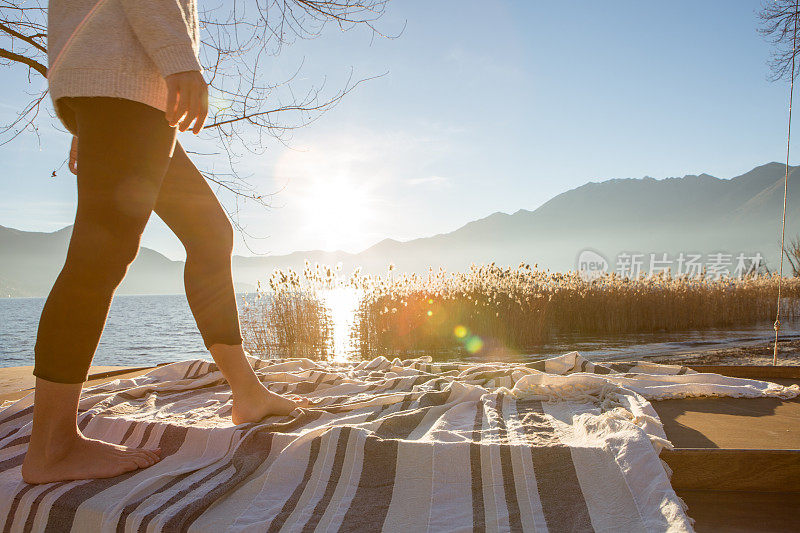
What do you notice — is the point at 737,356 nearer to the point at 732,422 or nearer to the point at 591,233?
→ the point at 732,422

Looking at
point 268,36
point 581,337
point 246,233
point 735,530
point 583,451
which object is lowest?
Answer: point 581,337

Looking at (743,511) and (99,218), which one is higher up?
(99,218)

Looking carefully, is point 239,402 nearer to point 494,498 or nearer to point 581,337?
point 494,498

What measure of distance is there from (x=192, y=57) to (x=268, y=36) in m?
2.62

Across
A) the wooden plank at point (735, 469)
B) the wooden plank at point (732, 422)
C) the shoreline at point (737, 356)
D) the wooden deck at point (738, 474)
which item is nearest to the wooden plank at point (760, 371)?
the wooden plank at point (732, 422)

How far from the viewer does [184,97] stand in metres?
0.91

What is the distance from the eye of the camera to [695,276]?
29.0ft

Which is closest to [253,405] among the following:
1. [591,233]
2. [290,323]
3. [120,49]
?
[120,49]

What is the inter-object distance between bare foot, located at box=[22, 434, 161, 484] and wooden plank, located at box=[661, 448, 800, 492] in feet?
3.53

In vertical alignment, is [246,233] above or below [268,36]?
below

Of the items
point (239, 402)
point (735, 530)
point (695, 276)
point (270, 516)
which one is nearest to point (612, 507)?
point (735, 530)

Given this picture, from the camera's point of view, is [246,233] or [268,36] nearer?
[268,36]

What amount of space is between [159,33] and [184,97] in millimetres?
130

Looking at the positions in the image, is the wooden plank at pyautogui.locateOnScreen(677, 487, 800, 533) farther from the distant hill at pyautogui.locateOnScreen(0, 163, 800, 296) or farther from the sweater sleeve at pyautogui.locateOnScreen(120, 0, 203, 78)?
the distant hill at pyautogui.locateOnScreen(0, 163, 800, 296)
